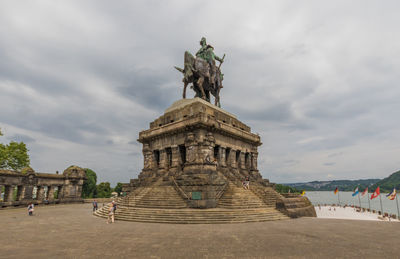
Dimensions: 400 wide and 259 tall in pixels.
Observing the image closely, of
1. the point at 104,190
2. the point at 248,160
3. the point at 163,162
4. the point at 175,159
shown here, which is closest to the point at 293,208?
the point at 248,160

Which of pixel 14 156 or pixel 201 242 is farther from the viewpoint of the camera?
pixel 14 156

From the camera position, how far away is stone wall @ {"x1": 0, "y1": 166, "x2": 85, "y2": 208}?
97.3ft

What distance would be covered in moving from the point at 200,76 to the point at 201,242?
23738 millimetres

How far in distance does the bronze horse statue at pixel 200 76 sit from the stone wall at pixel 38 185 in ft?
77.3

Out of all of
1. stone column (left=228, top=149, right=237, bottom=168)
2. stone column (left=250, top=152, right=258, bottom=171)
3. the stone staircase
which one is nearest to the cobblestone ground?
the stone staircase

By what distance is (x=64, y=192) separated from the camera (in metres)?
37.0

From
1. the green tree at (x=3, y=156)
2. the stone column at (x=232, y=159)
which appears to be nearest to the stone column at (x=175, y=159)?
the stone column at (x=232, y=159)

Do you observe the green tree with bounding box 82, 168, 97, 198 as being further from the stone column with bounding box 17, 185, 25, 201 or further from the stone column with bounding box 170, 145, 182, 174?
the stone column with bounding box 170, 145, 182, 174

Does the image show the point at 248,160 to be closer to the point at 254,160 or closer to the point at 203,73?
the point at 254,160

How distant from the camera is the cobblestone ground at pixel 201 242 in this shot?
8781mm

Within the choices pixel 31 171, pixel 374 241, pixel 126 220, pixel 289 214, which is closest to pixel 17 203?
pixel 31 171

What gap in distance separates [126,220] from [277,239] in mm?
11442

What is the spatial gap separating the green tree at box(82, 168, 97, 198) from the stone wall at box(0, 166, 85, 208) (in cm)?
2235

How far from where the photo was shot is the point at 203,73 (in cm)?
3072
